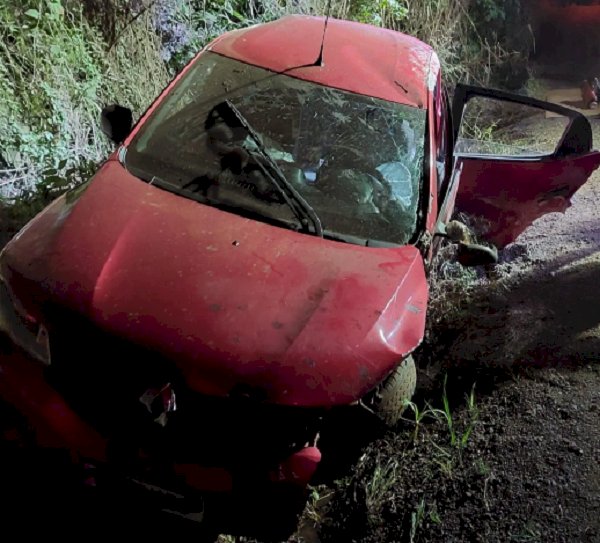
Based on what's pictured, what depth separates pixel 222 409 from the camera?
2.10m

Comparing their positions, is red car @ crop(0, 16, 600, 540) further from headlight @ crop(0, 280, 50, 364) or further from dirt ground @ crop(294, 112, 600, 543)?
dirt ground @ crop(294, 112, 600, 543)

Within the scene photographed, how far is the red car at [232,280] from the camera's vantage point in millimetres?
2105

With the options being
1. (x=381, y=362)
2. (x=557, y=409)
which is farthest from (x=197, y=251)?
(x=557, y=409)

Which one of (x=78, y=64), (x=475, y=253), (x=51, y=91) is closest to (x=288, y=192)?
(x=475, y=253)

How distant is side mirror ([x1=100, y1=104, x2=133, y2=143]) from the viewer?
3105 millimetres

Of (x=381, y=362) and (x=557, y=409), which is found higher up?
(x=381, y=362)

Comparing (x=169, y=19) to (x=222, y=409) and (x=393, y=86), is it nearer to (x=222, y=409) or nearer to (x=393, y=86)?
(x=393, y=86)

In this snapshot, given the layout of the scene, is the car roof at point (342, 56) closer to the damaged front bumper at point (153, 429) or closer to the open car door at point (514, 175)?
the open car door at point (514, 175)

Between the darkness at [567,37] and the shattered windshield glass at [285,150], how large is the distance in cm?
768

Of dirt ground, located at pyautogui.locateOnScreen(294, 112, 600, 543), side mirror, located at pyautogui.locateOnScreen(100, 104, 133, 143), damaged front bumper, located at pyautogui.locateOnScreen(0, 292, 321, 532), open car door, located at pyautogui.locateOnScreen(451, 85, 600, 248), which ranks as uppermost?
side mirror, located at pyautogui.locateOnScreen(100, 104, 133, 143)

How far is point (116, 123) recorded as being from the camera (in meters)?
3.12

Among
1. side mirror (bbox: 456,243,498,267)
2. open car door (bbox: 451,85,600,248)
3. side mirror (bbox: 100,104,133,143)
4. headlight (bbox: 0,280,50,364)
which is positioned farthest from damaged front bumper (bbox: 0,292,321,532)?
open car door (bbox: 451,85,600,248)

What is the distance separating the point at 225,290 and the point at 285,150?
933mm

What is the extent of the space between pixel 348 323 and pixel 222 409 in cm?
54
